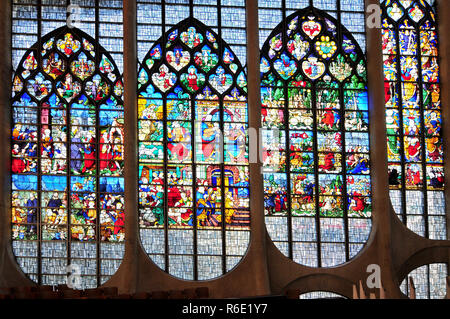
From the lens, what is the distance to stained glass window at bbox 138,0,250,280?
19.7 m

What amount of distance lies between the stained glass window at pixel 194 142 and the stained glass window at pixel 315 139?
0.71m

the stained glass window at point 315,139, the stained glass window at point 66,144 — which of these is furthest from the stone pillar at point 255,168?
the stained glass window at point 66,144

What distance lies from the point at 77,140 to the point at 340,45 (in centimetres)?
647

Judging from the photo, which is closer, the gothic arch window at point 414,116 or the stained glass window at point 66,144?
the stained glass window at point 66,144

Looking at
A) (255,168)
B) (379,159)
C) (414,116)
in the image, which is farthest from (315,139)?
(414,116)

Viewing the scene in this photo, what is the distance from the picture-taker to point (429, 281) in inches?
801

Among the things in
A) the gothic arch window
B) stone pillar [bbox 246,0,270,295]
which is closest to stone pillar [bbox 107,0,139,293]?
stone pillar [bbox 246,0,270,295]

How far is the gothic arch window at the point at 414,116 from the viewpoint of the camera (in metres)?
20.7

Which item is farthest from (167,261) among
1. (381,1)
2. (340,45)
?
(381,1)

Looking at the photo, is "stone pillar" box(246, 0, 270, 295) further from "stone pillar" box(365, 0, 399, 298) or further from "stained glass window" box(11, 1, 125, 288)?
"stained glass window" box(11, 1, 125, 288)

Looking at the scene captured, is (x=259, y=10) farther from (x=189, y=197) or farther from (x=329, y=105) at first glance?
(x=189, y=197)

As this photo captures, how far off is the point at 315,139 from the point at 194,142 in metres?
2.76

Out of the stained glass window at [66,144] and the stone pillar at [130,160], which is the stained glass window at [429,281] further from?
the stained glass window at [66,144]
